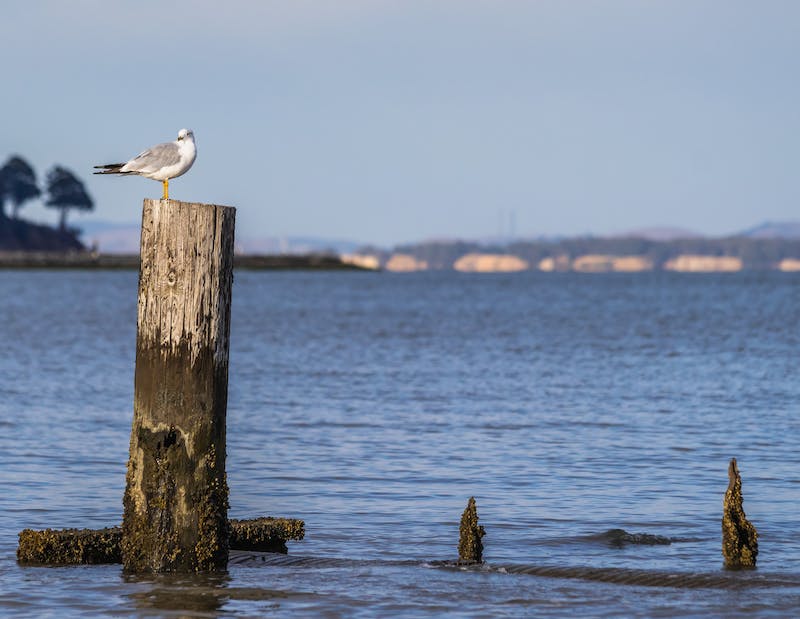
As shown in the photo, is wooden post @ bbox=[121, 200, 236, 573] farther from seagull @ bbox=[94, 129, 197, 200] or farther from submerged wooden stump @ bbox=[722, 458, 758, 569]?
submerged wooden stump @ bbox=[722, 458, 758, 569]

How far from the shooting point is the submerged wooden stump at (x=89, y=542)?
12.6 m

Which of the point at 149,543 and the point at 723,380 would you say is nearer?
the point at 149,543

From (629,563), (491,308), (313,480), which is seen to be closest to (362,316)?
(491,308)

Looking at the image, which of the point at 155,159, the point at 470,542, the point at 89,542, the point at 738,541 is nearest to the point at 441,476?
the point at 470,542

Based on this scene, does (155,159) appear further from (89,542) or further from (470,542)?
(470,542)

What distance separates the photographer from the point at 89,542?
12.5 metres

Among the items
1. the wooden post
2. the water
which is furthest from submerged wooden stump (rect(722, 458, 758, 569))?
the wooden post

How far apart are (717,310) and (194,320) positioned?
91536 millimetres

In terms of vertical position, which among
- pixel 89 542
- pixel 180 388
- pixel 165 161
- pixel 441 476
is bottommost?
pixel 89 542

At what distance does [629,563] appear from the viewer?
14.0 m

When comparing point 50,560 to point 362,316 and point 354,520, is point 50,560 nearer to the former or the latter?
point 354,520

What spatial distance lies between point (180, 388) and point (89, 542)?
6.49ft

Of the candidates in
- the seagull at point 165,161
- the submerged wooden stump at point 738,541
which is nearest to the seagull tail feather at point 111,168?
the seagull at point 165,161

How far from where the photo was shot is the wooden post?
11.6 meters
